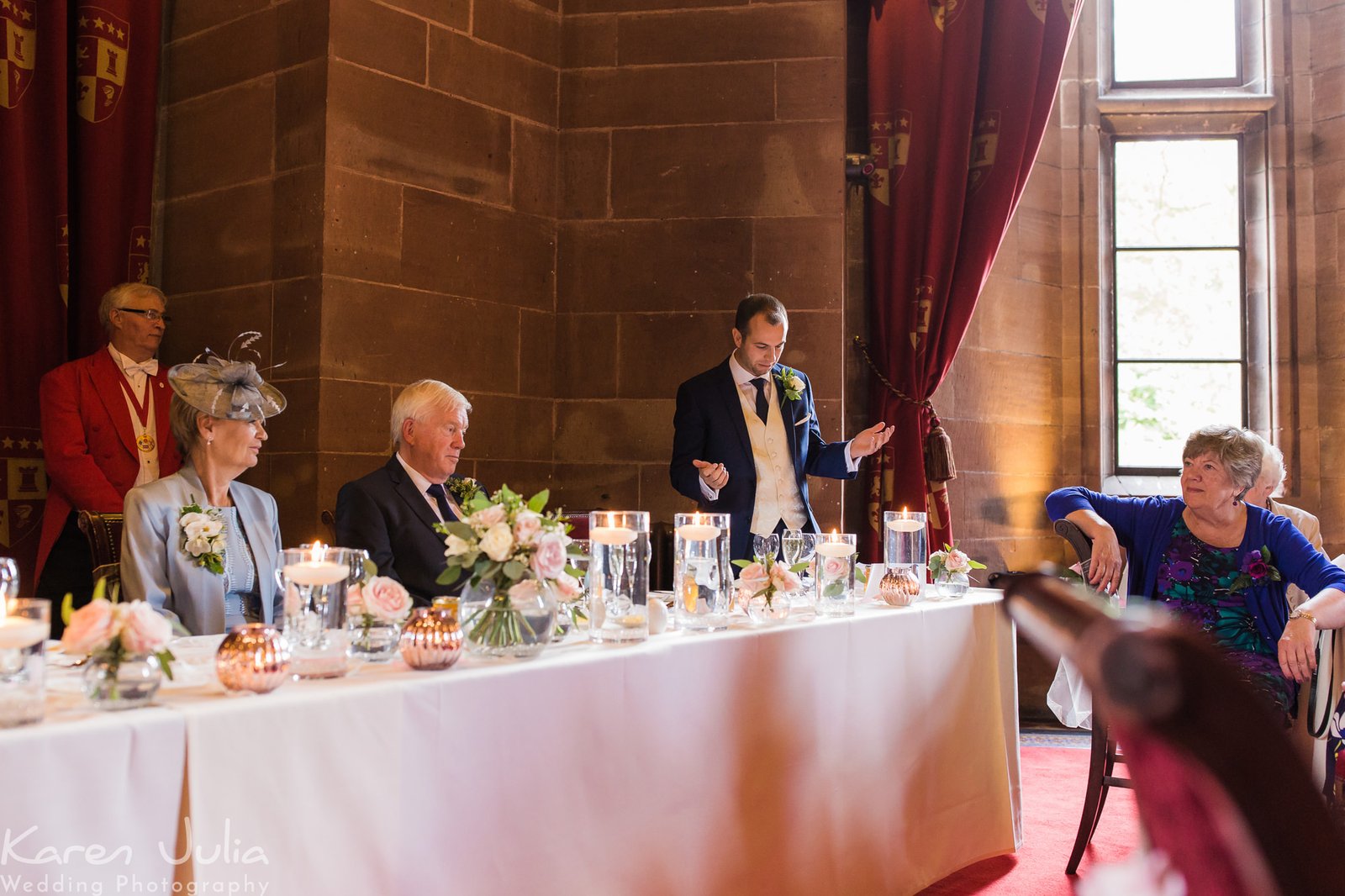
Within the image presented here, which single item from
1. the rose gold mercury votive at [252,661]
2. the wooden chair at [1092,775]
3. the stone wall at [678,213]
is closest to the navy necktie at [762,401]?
the stone wall at [678,213]

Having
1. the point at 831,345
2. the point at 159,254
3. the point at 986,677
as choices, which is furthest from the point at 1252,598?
the point at 159,254

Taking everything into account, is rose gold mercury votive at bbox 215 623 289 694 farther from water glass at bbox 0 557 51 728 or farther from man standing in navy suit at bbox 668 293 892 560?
man standing in navy suit at bbox 668 293 892 560

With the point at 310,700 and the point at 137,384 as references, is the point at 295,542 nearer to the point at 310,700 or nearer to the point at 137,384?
the point at 137,384

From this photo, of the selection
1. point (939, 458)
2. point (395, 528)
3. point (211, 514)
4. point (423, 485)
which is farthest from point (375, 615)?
point (939, 458)

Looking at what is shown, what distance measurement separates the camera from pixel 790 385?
13.5 ft

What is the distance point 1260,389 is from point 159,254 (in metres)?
5.48

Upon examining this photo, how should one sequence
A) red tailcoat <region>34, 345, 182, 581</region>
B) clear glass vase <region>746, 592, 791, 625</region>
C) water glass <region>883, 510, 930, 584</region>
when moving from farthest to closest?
1. red tailcoat <region>34, 345, 182, 581</region>
2. water glass <region>883, 510, 930, 584</region>
3. clear glass vase <region>746, 592, 791, 625</region>

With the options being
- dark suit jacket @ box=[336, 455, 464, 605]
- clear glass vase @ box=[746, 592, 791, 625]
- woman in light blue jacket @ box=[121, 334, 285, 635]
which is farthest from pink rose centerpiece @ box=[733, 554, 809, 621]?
woman in light blue jacket @ box=[121, 334, 285, 635]

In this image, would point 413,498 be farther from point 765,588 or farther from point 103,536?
point 765,588

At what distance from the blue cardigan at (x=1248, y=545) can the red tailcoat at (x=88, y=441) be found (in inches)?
123

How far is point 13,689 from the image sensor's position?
1285 millimetres

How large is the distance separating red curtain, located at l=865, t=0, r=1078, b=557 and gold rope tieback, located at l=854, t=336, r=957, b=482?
13 millimetres

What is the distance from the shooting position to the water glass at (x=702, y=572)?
2.34 metres

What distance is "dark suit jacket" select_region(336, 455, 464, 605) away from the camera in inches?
114
